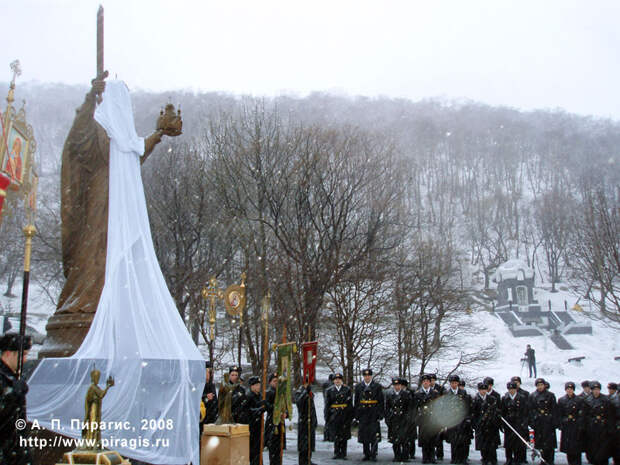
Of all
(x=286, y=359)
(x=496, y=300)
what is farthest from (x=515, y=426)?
(x=496, y=300)

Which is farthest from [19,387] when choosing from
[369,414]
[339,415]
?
[339,415]

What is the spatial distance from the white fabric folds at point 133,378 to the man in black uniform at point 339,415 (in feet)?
25.2

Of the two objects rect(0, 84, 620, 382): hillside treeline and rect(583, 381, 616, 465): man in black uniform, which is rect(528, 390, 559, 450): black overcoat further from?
rect(0, 84, 620, 382): hillside treeline

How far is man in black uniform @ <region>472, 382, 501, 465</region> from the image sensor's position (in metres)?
13.2

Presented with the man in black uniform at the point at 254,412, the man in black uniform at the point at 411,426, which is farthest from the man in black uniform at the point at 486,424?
the man in black uniform at the point at 254,412

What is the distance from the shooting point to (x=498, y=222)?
77438 mm

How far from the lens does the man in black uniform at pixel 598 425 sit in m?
12.7

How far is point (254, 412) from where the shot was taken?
10.4 meters

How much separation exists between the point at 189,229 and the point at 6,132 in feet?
39.9

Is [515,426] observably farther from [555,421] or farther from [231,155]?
[231,155]

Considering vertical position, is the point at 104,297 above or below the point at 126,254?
below

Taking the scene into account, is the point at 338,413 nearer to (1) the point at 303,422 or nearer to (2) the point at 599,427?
(1) the point at 303,422

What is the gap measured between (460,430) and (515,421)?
1.20 metres

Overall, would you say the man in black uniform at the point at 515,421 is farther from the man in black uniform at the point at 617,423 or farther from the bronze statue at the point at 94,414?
the bronze statue at the point at 94,414
